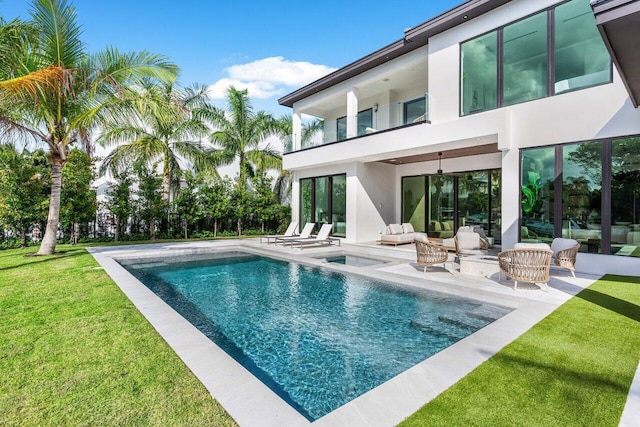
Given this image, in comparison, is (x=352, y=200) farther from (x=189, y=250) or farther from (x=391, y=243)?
(x=189, y=250)

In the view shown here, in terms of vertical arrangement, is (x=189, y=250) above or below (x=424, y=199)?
below

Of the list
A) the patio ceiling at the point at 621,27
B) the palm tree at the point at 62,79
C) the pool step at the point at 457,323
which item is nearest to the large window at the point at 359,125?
the palm tree at the point at 62,79

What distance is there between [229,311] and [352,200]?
422 inches

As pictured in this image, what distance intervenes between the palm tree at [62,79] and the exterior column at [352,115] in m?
7.78

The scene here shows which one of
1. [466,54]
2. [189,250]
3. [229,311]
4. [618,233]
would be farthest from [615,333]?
[189,250]

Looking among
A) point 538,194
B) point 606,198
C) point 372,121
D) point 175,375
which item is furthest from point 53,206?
point 606,198

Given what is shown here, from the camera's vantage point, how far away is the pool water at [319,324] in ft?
13.4

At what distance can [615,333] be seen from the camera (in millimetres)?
4773

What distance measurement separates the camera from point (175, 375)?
3.49m

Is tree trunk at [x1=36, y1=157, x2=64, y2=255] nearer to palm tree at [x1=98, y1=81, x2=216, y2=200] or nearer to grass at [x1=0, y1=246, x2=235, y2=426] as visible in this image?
palm tree at [x1=98, y1=81, x2=216, y2=200]

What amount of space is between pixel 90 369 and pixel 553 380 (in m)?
4.97

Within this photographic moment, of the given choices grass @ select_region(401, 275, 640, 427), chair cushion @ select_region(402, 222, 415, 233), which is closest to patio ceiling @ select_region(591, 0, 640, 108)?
grass @ select_region(401, 275, 640, 427)

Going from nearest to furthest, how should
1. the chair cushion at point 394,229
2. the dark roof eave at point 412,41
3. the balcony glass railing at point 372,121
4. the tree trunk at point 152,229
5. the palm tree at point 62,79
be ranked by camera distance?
the palm tree at point 62,79 < the dark roof eave at point 412,41 < the chair cushion at point 394,229 < the balcony glass railing at point 372,121 < the tree trunk at point 152,229

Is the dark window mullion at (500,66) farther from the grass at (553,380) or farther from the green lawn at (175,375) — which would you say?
the grass at (553,380)
